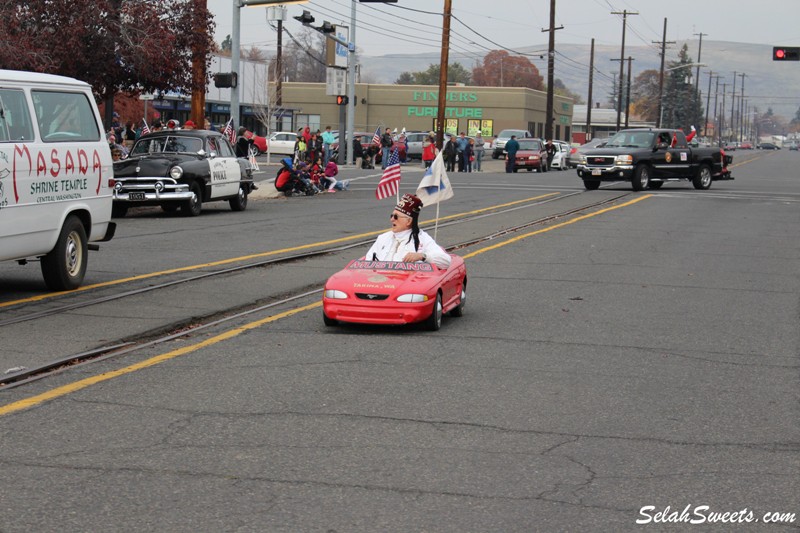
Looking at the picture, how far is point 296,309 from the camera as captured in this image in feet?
37.6

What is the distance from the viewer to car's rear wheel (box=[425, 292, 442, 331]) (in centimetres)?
1019

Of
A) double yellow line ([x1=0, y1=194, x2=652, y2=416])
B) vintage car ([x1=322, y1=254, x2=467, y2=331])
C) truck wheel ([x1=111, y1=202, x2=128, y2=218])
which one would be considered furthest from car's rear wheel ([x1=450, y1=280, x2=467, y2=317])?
truck wheel ([x1=111, y1=202, x2=128, y2=218])

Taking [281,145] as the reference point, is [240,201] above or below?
below

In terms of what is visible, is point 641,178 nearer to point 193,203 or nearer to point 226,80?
point 226,80

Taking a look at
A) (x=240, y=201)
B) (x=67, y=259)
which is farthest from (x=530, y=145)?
(x=67, y=259)

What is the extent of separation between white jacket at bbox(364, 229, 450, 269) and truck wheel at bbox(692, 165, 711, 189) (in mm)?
27283

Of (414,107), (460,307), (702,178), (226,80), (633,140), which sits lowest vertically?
(460,307)

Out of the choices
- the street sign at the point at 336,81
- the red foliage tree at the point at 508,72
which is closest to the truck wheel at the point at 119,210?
the street sign at the point at 336,81

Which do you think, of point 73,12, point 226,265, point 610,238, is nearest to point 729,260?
point 610,238

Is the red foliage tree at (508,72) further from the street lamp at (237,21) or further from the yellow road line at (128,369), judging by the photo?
the yellow road line at (128,369)

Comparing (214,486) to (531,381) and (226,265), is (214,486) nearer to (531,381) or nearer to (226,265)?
(531,381)

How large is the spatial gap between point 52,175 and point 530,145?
151 feet

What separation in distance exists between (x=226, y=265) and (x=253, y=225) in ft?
21.8

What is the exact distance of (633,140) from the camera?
116 ft
